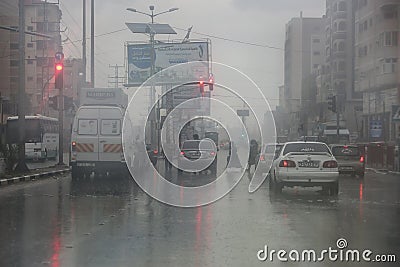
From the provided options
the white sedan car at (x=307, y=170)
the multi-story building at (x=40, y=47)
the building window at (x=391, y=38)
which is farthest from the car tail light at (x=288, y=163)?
the multi-story building at (x=40, y=47)

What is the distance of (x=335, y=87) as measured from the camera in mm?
82938

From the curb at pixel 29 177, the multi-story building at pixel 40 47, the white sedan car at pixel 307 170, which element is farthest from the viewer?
the multi-story building at pixel 40 47

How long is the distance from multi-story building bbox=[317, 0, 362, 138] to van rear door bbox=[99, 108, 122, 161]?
54.1m

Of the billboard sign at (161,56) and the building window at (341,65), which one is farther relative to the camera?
the building window at (341,65)

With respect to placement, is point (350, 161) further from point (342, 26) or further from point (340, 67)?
point (342, 26)

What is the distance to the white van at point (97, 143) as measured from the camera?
2434cm

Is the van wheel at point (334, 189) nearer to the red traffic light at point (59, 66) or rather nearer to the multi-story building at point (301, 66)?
the red traffic light at point (59, 66)

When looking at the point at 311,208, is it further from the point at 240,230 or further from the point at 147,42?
the point at 147,42

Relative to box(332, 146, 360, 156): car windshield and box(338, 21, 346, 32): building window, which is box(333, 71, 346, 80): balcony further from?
box(332, 146, 360, 156): car windshield

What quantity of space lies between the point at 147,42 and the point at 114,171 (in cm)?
2352

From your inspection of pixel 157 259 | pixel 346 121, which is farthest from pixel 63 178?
pixel 346 121

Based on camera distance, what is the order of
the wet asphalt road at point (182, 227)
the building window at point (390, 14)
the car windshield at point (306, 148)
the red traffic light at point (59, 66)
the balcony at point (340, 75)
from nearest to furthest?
the wet asphalt road at point (182, 227) < the car windshield at point (306, 148) < the red traffic light at point (59, 66) < the building window at point (390, 14) < the balcony at point (340, 75)

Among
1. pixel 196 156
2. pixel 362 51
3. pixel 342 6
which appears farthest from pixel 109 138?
pixel 342 6

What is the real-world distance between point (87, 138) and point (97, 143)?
430mm
